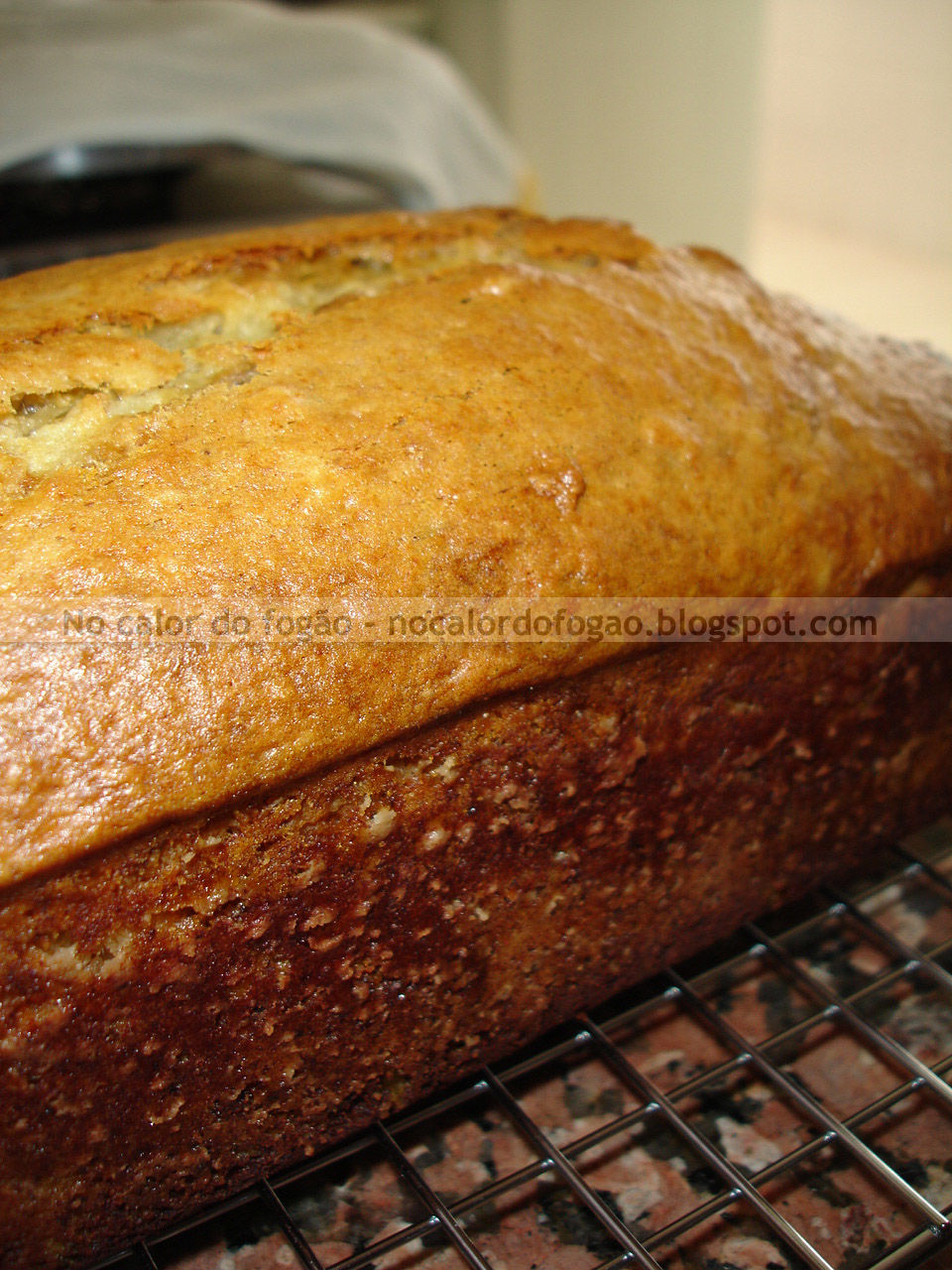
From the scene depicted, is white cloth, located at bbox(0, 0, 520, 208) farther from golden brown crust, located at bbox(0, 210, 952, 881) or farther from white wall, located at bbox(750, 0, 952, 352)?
white wall, located at bbox(750, 0, 952, 352)

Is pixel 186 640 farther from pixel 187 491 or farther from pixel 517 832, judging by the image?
pixel 517 832

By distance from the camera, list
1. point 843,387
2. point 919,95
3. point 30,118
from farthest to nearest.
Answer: point 919,95, point 30,118, point 843,387

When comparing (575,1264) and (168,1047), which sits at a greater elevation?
(168,1047)

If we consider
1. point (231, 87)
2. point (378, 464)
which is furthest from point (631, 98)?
point (378, 464)

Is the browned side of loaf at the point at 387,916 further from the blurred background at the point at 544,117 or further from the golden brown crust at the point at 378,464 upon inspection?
the blurred background at the point at 544,117

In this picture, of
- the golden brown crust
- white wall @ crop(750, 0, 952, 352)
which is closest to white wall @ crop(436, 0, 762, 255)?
white wall @ crop(750, 0, 952, 352)

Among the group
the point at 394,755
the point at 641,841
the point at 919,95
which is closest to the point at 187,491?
the point at 394,755

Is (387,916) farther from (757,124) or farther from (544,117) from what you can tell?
(544,117)
